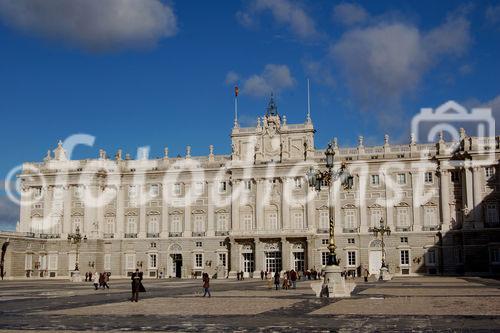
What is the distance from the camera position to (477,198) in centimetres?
6322

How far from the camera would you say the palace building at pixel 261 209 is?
64.6 meters

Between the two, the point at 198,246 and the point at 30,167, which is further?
the point at 30,167

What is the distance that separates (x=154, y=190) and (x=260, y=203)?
42.4 feet

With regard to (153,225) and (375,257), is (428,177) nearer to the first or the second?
(375,257)

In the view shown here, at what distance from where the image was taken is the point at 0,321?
19.1 metres

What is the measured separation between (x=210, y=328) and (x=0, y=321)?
6638mm

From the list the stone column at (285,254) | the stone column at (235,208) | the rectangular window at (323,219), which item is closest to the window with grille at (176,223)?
the stone column at (235,208)

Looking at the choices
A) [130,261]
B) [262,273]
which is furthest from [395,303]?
[130,261]

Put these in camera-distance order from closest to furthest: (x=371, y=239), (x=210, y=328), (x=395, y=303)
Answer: (x=210, y=328), (x=395, y=303), (x=371, y=239)

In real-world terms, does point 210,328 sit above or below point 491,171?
below

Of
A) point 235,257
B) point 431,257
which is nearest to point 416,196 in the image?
point 431,257

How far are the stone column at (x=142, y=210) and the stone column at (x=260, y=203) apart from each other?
13.3 meters

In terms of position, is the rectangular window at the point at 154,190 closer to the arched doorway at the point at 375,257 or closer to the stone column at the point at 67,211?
the stone column at the point at 67,211

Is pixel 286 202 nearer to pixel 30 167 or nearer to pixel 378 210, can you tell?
pixel 378 210
